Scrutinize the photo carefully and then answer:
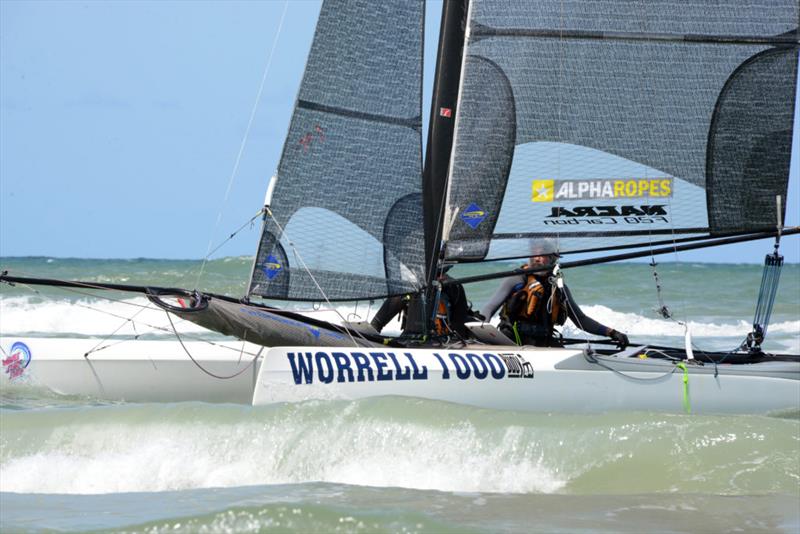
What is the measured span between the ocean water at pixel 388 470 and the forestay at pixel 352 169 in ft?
3.91

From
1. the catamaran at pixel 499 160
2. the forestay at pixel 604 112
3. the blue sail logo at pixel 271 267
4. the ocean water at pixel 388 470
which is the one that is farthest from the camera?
the forestay at pixel 604 112

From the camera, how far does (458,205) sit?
761cm

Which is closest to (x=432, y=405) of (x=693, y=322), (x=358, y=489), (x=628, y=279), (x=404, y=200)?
(x=358, y=489)

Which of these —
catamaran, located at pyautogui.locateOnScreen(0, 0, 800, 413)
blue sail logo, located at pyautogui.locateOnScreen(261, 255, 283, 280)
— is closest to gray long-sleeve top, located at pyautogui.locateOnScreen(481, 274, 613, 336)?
catamaran, located at pyautogui.locateOnScreen(0, 0, 800, 413)

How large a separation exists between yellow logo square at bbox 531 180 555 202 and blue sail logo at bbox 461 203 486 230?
0.38 metres

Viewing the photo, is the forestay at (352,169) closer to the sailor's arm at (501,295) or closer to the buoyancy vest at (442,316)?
the buoyancy vest at (442,316)

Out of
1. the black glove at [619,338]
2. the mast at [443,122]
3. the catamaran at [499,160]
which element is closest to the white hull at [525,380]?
the catamaran at [499,160]

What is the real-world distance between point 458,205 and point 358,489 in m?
2.73

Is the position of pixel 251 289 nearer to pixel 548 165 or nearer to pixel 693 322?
pixel 548 165

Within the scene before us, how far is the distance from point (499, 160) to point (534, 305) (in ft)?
3.43

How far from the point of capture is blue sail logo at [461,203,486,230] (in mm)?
7602

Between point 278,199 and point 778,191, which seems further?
point 778,191

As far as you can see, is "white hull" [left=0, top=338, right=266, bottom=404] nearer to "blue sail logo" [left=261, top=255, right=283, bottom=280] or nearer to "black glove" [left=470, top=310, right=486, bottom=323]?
"blue sail logo" [left=261, top=255, right=283, bottom=280]

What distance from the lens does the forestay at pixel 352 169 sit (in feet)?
Answer: 24.1
